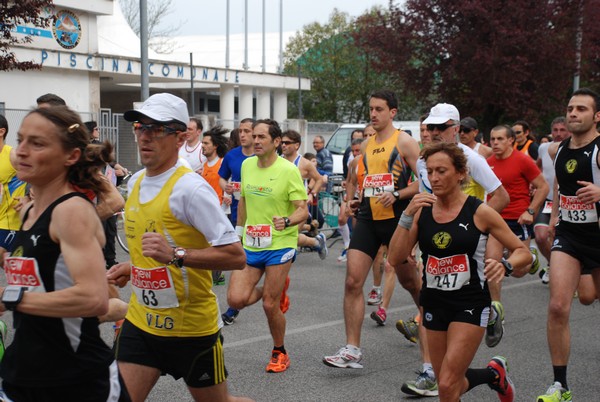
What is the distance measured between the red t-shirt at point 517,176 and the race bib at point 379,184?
9.11ft

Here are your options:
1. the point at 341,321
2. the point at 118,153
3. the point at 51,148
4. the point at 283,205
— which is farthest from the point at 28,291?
the point at 118,153

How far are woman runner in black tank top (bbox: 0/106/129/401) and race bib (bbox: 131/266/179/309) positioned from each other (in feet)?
2.84

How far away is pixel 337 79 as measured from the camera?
→ 152ft

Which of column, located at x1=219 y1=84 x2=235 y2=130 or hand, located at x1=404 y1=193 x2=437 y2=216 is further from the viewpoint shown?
column, located at x1=219 y1=84 x2=235 y2=130

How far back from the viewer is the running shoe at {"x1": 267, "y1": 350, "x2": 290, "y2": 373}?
6.77m

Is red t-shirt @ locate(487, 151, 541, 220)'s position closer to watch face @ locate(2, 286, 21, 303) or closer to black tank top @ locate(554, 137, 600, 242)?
black tank top @ locate(554, 137, 600, 242)

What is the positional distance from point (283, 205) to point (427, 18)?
23.4 meters

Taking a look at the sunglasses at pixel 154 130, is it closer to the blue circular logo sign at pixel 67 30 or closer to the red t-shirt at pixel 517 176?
the red t-shirt at pixel 517 176

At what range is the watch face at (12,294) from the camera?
310 cm

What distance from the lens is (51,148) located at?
331 cm

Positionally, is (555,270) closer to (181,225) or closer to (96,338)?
(181,225)

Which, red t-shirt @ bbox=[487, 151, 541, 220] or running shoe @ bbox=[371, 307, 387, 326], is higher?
red t-shirt @ bbox=[487, 151, 541, 220]

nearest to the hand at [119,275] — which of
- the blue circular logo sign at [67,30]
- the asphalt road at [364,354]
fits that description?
the asphalt road at [364,354]

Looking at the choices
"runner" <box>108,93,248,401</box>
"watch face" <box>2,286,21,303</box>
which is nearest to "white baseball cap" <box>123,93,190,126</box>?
"runner" <box>108,93,248,401</box>
